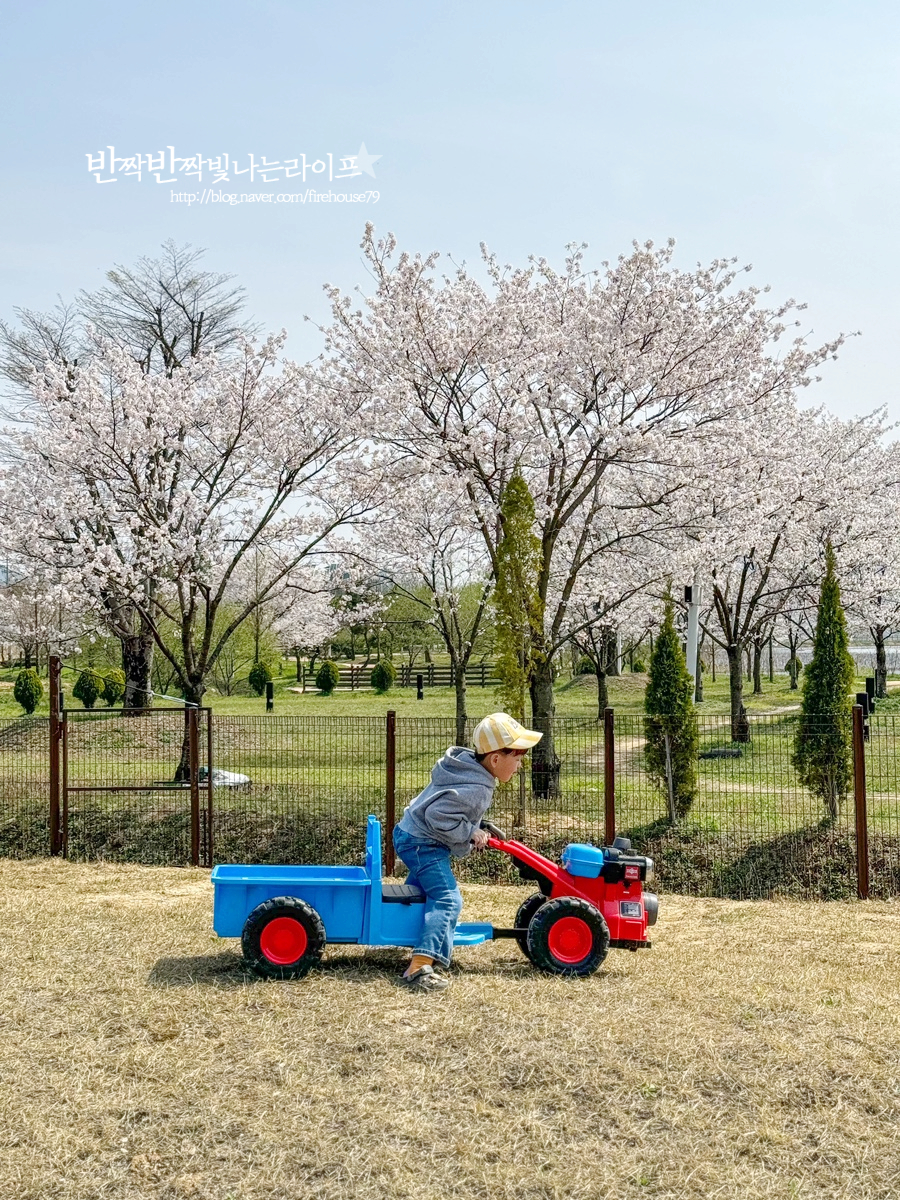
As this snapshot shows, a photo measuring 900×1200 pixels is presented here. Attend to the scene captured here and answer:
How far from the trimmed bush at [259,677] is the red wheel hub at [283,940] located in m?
30.9

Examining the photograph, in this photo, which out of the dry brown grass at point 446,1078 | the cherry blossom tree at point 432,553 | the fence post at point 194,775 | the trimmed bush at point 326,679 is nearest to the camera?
the dry brown grass at point 446,1078

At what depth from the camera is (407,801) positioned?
10.2 m

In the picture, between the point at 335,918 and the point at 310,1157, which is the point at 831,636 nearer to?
the point at 335,918

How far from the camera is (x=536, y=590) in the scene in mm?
12586

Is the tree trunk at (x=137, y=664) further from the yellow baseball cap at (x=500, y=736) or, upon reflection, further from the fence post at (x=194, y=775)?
the yellow baseball cap at (x=500, y=736)

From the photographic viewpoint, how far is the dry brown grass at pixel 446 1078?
3.40m

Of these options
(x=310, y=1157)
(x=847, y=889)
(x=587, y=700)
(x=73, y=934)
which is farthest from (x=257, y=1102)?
(x=587, y=700)

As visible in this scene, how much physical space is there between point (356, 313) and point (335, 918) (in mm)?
9747

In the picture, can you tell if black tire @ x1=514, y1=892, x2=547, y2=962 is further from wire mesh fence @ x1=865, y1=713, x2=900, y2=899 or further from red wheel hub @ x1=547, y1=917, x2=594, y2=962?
wire mesh fence @ x1=865, y1=713, x2=900, y2=899

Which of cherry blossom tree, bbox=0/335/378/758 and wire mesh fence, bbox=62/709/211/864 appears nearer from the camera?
wire mesh fence, bbox=62/709/211/864

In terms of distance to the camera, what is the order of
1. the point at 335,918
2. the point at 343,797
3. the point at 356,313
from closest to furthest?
the point at 335,918, the point at 343,797, the point at 356,313

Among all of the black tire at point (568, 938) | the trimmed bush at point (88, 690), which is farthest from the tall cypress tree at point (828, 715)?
the trimmed bush at point (88, 690)

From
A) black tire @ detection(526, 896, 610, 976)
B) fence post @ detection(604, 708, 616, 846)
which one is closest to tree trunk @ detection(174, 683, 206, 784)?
fence post @ detection(604, 708, 616, 846)

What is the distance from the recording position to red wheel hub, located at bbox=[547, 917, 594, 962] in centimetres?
566
